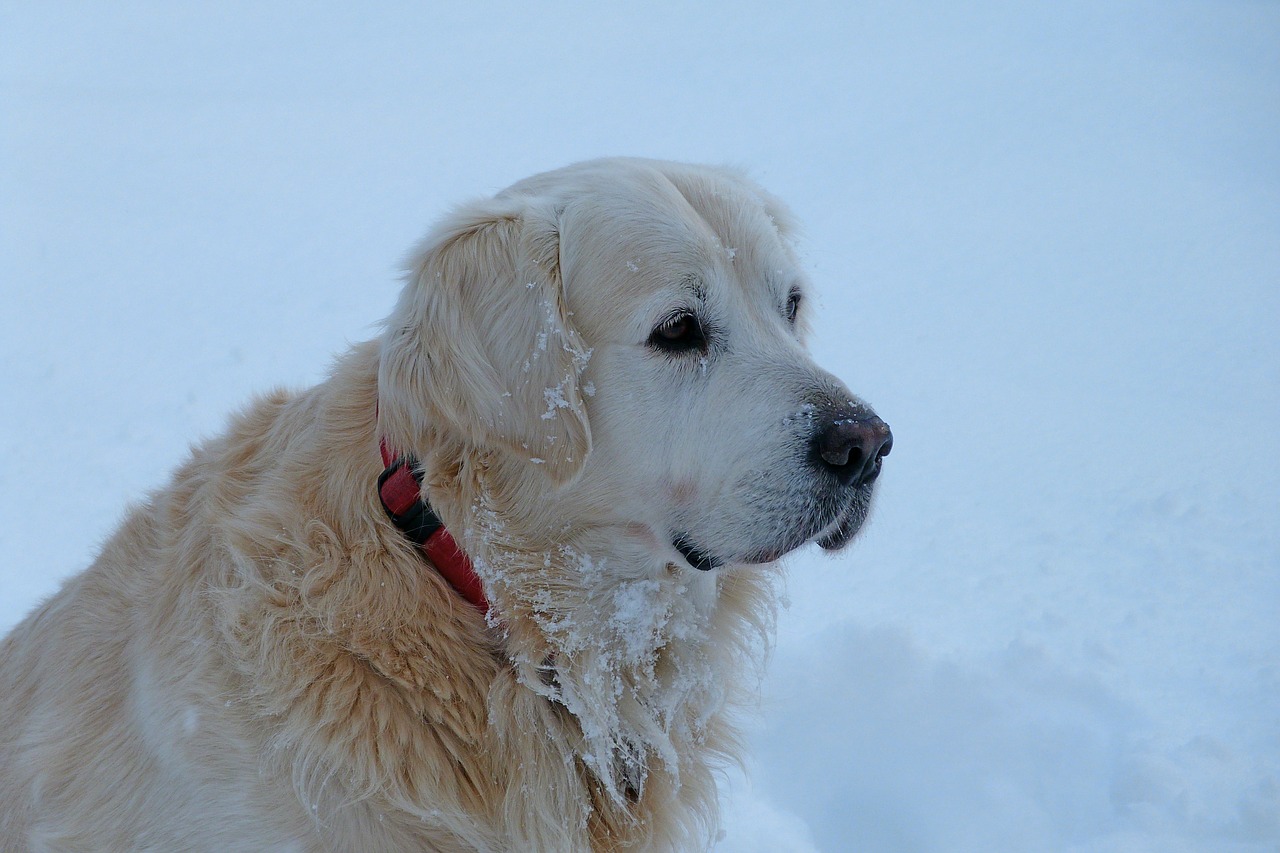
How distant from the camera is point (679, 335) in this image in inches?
101

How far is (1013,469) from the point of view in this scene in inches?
205

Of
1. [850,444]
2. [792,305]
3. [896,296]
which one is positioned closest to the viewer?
[850,444]

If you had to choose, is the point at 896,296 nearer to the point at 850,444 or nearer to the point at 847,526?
the point at 847,526

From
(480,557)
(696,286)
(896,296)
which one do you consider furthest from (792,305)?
(896,296)

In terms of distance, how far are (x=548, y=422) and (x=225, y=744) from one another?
106cm

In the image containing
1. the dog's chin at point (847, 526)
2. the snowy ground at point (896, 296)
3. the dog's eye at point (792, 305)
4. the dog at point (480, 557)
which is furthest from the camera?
the snowy ground at point (896, 296)

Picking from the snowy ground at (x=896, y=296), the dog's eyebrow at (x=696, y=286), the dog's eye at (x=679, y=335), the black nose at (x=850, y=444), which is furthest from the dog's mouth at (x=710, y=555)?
the snowy ground at (x=896, y=296)

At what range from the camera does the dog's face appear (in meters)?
2.43

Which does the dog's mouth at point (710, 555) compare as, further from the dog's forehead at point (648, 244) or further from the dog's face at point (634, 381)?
the dog's forehead at point (648, 244)

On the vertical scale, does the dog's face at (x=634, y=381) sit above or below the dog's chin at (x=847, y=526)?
above

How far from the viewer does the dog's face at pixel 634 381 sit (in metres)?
2.43

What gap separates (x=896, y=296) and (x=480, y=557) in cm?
503

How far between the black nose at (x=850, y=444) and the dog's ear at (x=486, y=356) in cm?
57

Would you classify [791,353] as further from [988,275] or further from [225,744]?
[988,275]
